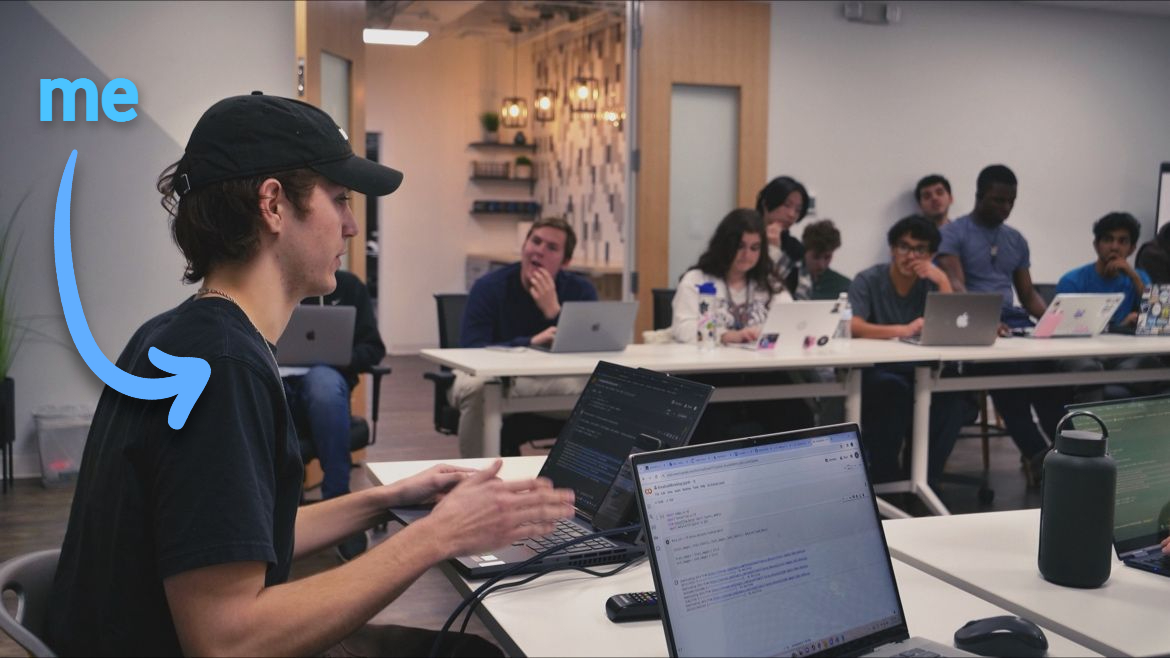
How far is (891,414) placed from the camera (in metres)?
4.85

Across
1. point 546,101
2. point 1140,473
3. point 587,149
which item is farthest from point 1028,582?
point 546,101

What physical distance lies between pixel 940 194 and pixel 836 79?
100 cm

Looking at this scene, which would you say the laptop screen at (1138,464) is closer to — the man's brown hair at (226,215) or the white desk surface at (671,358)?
the man's brown hair at (226,215)

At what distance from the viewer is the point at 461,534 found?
1.42 m

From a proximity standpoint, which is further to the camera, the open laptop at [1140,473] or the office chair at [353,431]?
the office chair at [353,431]

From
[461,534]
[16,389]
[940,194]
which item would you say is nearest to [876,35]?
[940,194]

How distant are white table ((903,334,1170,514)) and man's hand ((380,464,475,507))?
305 cm

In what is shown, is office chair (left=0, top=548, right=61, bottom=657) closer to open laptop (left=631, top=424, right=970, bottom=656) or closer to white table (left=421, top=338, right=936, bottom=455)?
open laptop (left=631, top=424, right=970, bottom=656)

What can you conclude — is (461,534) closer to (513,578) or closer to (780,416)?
(513,578)

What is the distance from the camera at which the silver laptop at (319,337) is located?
4191 millimetres

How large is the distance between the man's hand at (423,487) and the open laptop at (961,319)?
3.17 meters

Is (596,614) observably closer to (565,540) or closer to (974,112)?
(565,540)

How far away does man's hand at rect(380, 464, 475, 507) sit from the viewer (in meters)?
1.81

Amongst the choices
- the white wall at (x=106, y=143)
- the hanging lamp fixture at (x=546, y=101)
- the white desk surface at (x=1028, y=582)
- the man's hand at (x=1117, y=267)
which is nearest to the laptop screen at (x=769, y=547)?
the white desk surface at (x=1028, y=582)
